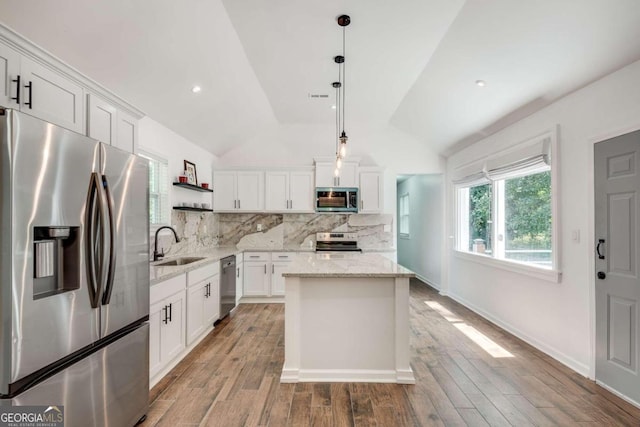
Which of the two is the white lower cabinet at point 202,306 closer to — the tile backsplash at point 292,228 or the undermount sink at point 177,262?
the undermount sink at point 177,262

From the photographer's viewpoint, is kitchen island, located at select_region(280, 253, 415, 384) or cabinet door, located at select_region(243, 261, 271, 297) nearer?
kitchen island, located at select_region(280, 253, 415, 384)

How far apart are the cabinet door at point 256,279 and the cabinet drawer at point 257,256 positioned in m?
0.07

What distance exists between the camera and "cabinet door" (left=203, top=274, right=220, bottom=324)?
11.6 ft

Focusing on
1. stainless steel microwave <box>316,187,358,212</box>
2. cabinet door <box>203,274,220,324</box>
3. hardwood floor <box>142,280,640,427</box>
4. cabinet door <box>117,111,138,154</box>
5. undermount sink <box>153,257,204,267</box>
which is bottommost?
hardwood floor <box>142,280,640,427</box>

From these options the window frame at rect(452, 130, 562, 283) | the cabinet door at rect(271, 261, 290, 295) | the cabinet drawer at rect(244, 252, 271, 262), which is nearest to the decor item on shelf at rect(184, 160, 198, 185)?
the cabinet drawer at rect(244, 252, 271, 262)

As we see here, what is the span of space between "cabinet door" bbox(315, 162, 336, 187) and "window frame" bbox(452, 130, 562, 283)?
2062mm

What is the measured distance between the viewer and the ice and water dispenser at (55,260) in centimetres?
135

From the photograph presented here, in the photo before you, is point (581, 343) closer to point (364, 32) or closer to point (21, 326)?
point (364, 32)

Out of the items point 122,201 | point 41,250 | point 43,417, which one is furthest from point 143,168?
point 43,417

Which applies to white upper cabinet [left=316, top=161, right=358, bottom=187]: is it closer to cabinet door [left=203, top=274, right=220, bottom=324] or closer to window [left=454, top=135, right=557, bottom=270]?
window [left=454, top=135, right=557, bottom=270]

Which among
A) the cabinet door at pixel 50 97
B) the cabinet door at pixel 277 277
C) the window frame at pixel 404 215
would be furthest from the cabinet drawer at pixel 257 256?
the window frame at pixel 404 215

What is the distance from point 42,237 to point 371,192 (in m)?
4.45

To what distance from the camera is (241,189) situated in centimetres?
526

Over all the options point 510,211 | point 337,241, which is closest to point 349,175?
point 337,241
